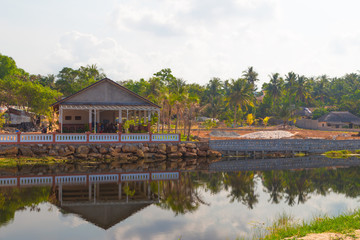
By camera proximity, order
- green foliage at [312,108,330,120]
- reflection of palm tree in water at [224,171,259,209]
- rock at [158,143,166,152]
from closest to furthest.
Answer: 1. reflection of palm tree in water at [224,171,259,209]
2. rock at [158,143,166,152]
3. green foliage at [312,108,330,120]

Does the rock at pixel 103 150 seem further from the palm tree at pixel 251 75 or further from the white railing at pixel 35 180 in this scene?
the palm tree at pixel 251 75

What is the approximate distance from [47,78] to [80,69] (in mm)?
17883

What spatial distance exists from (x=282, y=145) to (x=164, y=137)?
13997mm

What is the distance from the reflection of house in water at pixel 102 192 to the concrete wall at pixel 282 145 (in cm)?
1146

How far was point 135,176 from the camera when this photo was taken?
935 inches

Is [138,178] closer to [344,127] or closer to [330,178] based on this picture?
[330,178]

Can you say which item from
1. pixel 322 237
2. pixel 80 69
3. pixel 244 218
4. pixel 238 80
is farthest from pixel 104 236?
pixel 80 69

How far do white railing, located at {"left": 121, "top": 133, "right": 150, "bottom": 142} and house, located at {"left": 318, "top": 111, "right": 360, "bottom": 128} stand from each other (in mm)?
47990

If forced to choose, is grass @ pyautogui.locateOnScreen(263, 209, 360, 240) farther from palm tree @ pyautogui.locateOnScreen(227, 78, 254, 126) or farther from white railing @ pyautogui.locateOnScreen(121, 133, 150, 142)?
palm tree @ pyautogui.locateOnScreen(227, 78, 254, 126)

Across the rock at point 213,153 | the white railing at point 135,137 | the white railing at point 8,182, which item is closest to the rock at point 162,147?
the white railing at point 135,137

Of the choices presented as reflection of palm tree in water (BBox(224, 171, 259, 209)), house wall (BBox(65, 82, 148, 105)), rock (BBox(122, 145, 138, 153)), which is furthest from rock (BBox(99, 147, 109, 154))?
reflection of palm tree in water (BBox(224, 171, 259, 209))

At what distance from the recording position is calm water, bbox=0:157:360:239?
13453 millimetres

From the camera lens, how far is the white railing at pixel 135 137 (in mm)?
30578

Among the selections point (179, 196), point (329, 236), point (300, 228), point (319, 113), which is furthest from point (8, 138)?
point (319, 113)
